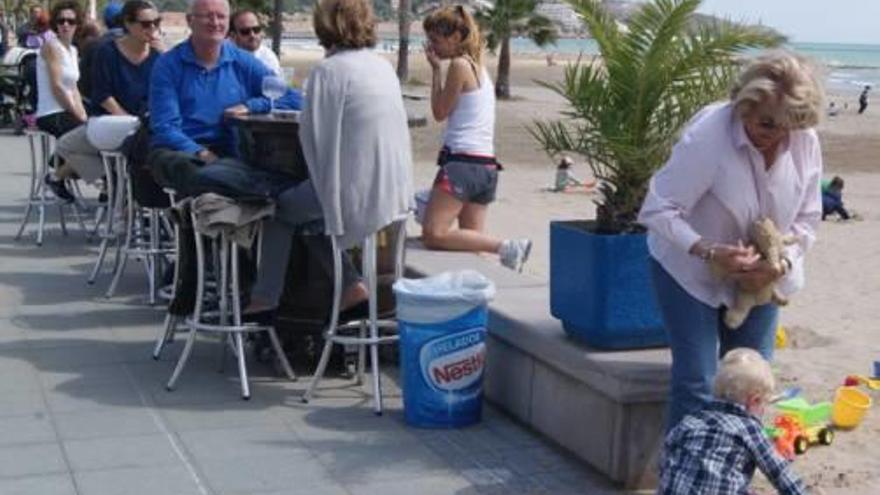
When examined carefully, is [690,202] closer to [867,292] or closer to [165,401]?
[165,401]

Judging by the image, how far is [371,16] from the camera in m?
5.93

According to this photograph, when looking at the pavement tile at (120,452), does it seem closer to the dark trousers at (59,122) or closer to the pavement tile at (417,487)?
the pavement tile at (417,487)

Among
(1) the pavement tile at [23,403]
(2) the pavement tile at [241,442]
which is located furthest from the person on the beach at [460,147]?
(1) the pavement tile at [23,403]

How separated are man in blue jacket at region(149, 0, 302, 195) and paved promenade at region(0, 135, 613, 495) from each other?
3.47 ft

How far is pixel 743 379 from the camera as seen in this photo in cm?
400

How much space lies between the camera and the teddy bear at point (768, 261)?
14.3 ft

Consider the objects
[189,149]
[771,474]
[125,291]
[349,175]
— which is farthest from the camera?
[125,291]

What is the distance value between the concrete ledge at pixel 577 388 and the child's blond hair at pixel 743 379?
0.75 meters

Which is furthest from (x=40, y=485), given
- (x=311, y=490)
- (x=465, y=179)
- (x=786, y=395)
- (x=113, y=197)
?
(x=113, y=197)

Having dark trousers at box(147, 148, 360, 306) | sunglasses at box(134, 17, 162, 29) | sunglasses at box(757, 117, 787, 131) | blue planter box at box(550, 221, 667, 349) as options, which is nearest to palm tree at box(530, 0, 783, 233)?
blue planter box at box(550, 221, 667, 349)

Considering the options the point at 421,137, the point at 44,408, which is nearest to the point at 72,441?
the point at 44,408

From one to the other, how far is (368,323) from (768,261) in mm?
2237

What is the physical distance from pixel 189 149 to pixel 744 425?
342 centimetres

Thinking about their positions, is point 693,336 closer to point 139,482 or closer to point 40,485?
point 139,482
